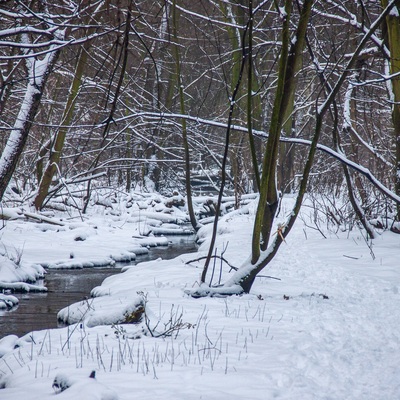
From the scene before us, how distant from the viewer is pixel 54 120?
17.0 m

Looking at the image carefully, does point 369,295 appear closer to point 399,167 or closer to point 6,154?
point 399,167

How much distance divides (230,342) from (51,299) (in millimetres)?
4184

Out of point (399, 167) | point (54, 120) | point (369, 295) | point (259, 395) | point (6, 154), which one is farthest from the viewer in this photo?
point (54, 120)

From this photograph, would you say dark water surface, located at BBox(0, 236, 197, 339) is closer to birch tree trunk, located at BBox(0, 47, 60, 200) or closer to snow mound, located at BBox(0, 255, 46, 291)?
snow mound, located at BBox(0, 255, 46, 291)

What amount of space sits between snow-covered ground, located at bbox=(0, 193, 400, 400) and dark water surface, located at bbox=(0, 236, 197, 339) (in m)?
0.42

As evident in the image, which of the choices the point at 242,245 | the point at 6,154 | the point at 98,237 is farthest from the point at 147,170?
the point at 6,154

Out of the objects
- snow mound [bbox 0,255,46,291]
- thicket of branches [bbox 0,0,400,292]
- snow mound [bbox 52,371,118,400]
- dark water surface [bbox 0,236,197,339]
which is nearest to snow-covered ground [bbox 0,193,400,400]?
snow mound [bbox 52,371,118,400]

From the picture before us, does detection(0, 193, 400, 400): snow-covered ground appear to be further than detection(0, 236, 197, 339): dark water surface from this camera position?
No

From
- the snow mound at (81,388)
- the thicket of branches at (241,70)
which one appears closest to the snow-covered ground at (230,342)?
→ the snow mound at (81,388)

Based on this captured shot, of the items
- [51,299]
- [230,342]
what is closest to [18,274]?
[51,299]

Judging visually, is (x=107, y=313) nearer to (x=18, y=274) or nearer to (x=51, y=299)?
(x=51, y=299)

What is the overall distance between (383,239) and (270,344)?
5.89 meters

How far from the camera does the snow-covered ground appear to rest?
3.14 m

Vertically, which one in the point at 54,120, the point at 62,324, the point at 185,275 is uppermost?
the point at 54,120
